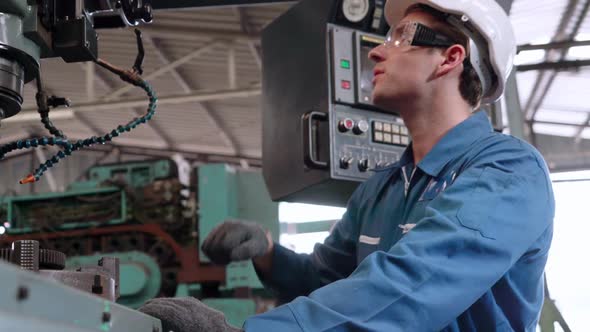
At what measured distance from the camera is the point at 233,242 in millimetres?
1627

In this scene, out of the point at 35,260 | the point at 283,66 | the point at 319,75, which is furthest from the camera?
the point at 283,66

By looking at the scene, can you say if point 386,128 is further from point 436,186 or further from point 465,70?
point 436,186

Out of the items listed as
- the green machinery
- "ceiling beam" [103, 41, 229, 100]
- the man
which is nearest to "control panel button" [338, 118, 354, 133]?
the man

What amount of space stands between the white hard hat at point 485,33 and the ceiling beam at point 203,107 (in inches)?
219

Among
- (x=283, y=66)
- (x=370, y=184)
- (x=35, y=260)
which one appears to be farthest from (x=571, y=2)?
(x=35, y=260)

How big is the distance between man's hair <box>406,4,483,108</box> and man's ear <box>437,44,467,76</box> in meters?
0.02

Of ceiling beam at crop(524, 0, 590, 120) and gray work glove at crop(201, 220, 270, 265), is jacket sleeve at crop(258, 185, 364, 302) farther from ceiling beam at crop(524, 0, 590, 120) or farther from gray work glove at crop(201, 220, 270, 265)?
ceiling beam at crop(524, 0, 590, 120)

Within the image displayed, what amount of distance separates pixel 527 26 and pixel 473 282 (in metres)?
5.14

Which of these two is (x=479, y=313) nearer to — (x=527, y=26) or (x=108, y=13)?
(x=108, y=13)

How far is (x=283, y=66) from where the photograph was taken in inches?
95.2

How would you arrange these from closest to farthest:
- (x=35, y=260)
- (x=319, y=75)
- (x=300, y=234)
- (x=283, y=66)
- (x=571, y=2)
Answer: (x=35, y=260) < (x=319, y=75) < (x=283, y=66) < (x=300, y=234) < (x=571, y=2)

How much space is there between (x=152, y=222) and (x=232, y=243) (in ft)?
7.15

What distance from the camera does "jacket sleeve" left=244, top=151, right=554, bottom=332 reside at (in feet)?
3.43

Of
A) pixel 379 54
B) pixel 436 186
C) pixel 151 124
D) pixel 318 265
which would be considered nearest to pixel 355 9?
pixel 379 54
